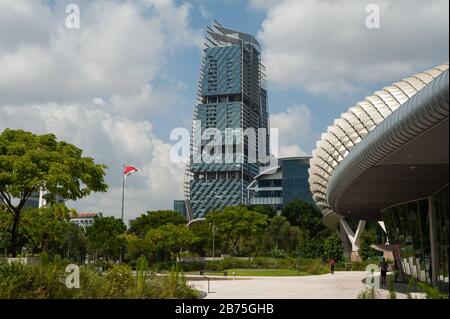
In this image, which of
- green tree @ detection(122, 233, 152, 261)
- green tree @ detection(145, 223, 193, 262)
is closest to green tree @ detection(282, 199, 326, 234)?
green tree @ detection(122, 233, 152, 261)

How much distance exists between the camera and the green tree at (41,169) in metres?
30.7

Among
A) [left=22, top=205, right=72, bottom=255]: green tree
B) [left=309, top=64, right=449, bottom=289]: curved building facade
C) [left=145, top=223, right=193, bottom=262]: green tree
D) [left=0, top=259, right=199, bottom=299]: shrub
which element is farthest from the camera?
[left=145, top=223, right=193, bottom=262]: green tree

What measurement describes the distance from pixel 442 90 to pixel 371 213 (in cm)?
3160

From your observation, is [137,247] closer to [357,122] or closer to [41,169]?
[357,122]

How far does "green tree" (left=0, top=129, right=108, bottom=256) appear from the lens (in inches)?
1207

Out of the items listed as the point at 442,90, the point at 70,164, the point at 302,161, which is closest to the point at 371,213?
the point at 70,164

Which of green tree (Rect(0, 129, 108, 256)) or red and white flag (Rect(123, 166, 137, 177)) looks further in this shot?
red and white flag (Rect(123, 166, 137, 177))

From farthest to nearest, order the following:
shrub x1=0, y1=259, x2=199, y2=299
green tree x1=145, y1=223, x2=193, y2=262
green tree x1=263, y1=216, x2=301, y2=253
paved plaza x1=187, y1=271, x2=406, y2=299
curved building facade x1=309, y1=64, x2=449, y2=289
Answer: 1. green tree x1=263, y1=216, x2=301, y2=253
2. green tree x1=145, y1=223, x2=193, y2=262
3. paved plaza x1=187, y1=271, x2=406, y2=299
4. shrub x1=0, y1=259, x2=199, y2=299
5. curved building facade x1=309, y1=64, x2=449, y2=289

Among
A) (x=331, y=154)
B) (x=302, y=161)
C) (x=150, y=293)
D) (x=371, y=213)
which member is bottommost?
(x=150, y=293)

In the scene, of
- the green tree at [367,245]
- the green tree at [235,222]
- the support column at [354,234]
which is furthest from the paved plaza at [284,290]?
the support column at [354,234]

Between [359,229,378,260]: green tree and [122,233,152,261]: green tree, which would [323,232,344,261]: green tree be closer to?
[359,229,378,260]: green tree

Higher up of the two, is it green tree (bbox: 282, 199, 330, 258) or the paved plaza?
green tree (bbox: 282, 199, 330, 258)
